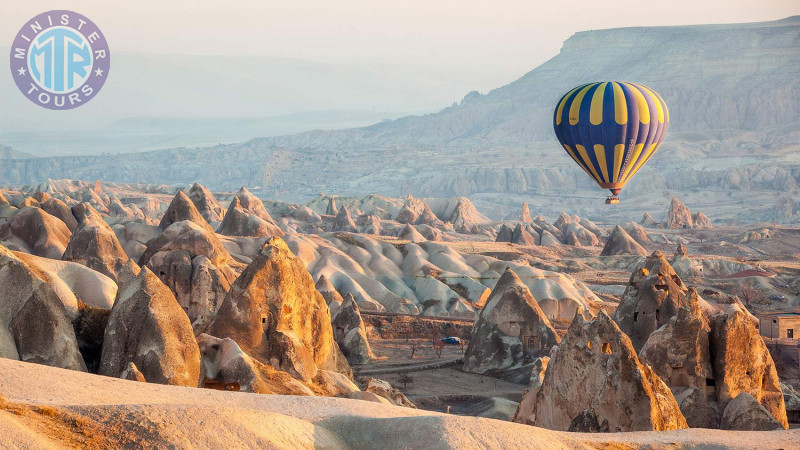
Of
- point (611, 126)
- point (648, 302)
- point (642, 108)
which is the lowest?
point (648, 302)

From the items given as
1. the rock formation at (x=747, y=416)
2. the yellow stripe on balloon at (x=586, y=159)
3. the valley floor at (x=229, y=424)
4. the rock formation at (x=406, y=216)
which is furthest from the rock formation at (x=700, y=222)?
the valley floor at (x=229, y=424)

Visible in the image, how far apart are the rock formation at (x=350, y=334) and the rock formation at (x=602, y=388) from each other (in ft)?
69.7

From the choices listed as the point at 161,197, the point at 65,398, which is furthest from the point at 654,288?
the point at 161,197

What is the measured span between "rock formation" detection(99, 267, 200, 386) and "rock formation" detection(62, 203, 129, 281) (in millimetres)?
23893

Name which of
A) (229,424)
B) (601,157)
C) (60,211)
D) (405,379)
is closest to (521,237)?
(60,211)

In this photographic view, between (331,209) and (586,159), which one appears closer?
(586,159)

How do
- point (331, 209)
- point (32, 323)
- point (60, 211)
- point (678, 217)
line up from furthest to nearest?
point (678, 217), point (331, 209), point (60, 211), point (32, 323)

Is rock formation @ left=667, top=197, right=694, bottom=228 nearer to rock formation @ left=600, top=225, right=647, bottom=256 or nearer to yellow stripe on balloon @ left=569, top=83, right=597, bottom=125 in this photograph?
rock formation @ left=600, top=225, right=647, bottom=256

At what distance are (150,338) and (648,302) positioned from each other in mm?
19621

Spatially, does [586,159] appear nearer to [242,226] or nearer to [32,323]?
[242,226]

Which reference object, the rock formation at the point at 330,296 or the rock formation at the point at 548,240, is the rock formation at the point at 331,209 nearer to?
the rock formation at the point at 548,240

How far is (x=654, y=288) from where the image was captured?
4197cm

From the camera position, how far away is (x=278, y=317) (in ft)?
114

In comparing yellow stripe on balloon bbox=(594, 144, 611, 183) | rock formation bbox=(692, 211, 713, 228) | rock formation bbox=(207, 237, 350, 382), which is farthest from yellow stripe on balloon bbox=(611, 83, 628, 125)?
rock formation bbox=(692, 211, 713, 228)
